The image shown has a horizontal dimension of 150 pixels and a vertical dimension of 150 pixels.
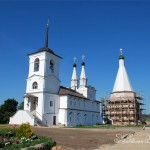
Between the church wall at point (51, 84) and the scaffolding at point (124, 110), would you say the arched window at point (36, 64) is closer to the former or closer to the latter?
the church wall at point (51, 84)

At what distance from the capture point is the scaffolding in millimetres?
49125

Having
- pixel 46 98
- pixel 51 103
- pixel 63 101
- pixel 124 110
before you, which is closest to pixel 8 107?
pixel 51 103

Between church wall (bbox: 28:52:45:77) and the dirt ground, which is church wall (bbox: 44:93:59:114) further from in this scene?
the dirt ground

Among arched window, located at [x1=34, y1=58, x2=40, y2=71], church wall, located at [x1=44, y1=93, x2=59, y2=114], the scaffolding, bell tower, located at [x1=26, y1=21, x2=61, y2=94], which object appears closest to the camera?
church wall, located at [x1=44, y1=93, x2=59, y2=114]

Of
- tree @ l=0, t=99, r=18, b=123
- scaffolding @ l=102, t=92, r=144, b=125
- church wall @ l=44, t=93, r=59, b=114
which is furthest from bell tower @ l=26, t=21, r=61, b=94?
scaffolding @ l=102, t=92, r=144, b=125

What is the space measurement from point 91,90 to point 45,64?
55.6 feet

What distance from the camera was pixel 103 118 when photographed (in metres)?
56.5

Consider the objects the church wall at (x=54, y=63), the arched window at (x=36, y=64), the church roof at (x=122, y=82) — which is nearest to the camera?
the church wall at (x=54, y=63)

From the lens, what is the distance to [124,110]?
50.2m

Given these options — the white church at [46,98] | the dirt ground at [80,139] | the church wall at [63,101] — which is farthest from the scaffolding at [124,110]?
the dirt ground at [80,139]

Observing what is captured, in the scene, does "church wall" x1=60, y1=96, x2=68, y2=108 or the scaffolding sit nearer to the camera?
"church wall" x1=60, y1=96, x2=68, y2=108

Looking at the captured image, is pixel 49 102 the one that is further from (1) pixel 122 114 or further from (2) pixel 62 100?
(1) pixel 122 114

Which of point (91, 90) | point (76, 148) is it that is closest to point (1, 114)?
point (91, 90)

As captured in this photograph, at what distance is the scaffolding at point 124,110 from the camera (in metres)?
49.1
